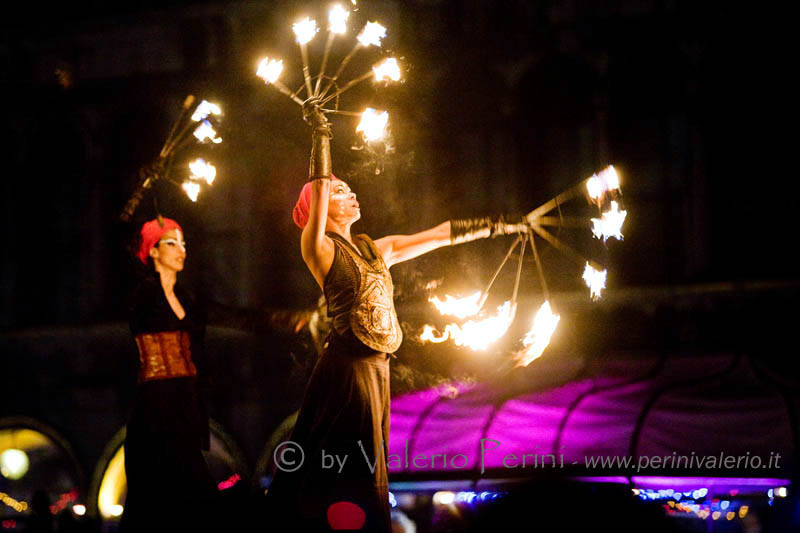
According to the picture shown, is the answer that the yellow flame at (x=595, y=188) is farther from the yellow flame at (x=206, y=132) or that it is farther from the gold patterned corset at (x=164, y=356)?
the gold patterned corset at (x=164, y=356)

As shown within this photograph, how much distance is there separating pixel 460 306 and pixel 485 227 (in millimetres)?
698

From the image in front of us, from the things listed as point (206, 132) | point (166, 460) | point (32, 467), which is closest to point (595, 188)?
point (206, 132)

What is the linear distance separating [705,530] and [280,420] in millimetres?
4691

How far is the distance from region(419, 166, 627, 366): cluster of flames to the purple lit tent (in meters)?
1.87

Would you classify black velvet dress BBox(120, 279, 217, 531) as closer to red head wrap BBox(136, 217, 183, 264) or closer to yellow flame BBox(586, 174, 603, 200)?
red head wrap BBox(136, 217, 183, 264)

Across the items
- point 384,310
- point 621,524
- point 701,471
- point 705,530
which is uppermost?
point 384,310

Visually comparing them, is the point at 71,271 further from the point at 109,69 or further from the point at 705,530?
the point at 705,530

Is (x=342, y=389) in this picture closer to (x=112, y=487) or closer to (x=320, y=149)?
(x=320, y=149)

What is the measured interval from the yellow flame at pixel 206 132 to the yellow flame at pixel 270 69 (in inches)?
56.6

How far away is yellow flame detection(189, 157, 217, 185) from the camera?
286 inches

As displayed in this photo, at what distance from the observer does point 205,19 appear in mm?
10852

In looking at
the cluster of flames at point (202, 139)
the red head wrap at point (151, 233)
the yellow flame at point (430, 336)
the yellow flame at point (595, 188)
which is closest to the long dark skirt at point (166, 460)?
the red head wrap at point (151, 233)

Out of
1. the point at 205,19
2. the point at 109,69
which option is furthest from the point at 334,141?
the point at 109,69

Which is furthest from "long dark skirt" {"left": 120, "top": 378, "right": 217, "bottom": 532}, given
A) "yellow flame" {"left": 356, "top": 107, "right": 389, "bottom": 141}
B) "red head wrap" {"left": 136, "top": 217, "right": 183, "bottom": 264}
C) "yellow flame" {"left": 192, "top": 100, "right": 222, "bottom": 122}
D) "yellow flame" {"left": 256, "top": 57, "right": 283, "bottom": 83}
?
"yellow flame" {"left": 256, "top": 57, "right": 283, "bottom": 83}
